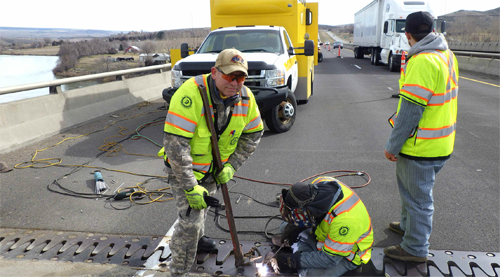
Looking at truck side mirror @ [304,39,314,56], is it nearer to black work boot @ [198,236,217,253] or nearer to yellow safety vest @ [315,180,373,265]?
yellow safety vest @ [315,180,373,265]

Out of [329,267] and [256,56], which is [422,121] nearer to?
[329,267]

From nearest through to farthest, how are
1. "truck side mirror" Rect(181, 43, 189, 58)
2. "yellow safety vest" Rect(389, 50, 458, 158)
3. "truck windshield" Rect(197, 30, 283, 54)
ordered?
"yellow safety vest" Rect(389, 50, 458, 158) < "truck windshield" Rect(197, 30, 283, 54) < "truck side mirror" Rect(181, 43, 189, 58)

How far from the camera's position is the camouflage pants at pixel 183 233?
294cm

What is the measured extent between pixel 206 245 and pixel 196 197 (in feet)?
3.28

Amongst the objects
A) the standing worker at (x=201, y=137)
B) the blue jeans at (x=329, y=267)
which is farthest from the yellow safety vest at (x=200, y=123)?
the blue jeans at (x=329, y=267)

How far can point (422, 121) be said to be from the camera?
3.01 metres

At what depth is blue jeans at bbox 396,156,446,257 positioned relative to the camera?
3098 mm

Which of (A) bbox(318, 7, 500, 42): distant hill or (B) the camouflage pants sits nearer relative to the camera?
(B) the camouflage pants

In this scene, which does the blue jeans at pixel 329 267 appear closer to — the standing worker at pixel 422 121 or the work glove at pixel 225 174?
the standing worker at pixel 422 121

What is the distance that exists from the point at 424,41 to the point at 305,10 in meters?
9.70

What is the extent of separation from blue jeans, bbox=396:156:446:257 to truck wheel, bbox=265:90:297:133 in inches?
180

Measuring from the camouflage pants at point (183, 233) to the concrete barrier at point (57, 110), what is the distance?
5.10 metres

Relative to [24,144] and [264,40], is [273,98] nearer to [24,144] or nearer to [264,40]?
[264,40]

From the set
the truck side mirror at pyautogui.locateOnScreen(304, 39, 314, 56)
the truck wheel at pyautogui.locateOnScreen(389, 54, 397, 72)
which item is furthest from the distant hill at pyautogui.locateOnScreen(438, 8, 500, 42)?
the truck side mirror at pyautogui.locateOnScreen(304, 39, 314, 56)
